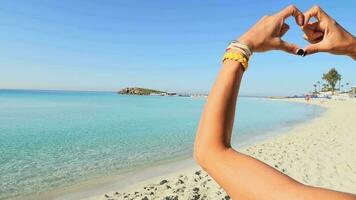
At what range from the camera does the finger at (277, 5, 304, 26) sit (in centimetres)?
107

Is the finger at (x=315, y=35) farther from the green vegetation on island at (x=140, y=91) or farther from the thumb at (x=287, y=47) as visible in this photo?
the green vegetation on island at (x=140, y=91)

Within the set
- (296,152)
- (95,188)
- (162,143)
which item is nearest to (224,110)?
(95,188)

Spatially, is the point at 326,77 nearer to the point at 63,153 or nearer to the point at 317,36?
the point at 63,153

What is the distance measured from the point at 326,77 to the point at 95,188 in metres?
116

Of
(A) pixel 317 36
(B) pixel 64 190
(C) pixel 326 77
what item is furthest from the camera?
(C) pixel 326 77

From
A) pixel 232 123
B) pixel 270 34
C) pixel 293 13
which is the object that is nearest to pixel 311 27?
pixel 293 13

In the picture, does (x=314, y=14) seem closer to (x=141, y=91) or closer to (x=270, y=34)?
(x=270, y=34)

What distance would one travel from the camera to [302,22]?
1.18 metres

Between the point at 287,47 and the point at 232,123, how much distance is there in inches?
12.7

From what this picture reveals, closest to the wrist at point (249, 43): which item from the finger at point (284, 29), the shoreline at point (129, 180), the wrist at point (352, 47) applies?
the finger at point (284, 29)

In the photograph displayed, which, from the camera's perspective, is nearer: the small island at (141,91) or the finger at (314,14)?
the finger at (314,14)

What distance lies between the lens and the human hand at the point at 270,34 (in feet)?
3.43

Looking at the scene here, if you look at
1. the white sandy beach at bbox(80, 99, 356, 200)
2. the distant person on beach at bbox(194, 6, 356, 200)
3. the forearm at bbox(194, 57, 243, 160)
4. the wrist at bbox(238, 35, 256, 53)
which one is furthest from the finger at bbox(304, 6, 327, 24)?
the white sandy beach at bbox(80, 99, 356, 200)

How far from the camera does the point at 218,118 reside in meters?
0.94
